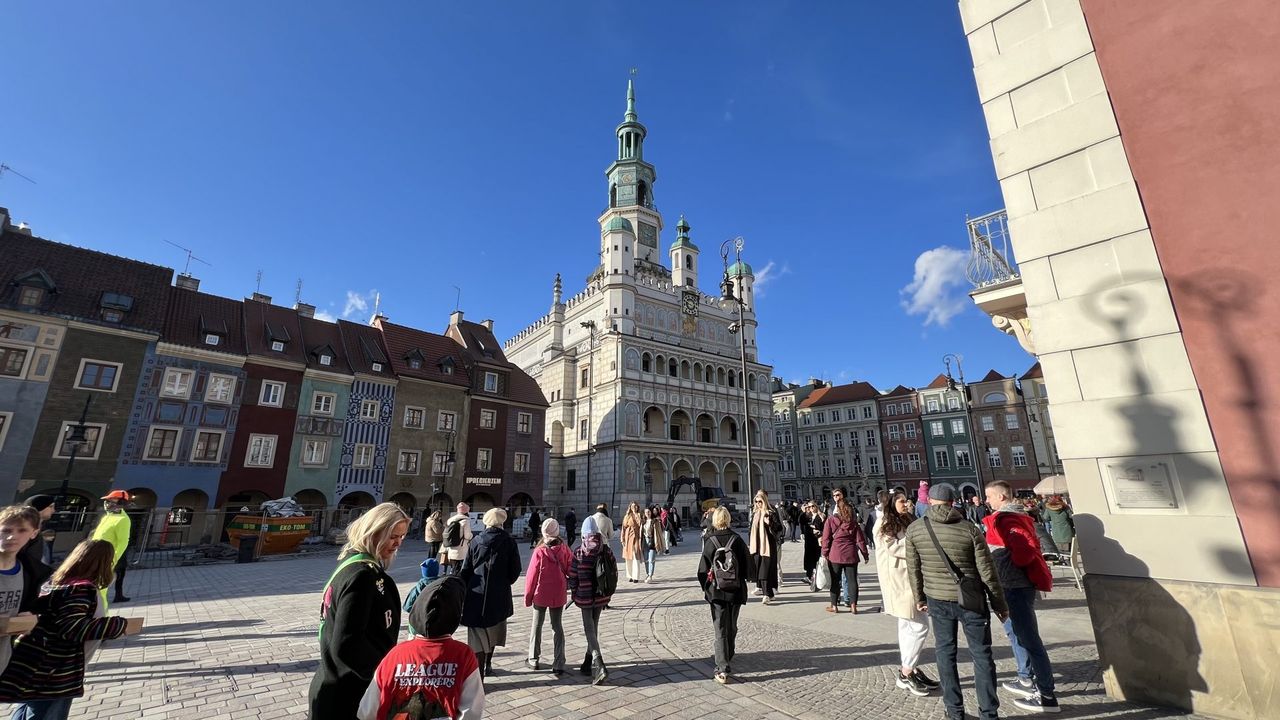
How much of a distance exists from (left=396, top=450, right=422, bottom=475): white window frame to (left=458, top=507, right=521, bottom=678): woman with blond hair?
86.3ft

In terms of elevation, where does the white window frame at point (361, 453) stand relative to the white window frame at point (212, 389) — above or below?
below

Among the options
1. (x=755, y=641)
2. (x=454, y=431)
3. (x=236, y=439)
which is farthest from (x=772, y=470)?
(x=755, y=641)

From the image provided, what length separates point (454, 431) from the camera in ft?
105

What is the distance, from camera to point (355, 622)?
9.19 ft

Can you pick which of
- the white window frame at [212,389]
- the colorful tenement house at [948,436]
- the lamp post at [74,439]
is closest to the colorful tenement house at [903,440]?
the colorful tenement house at [948,436]

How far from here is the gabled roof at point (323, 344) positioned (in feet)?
94.0

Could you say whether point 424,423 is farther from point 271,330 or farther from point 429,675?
point 429,675

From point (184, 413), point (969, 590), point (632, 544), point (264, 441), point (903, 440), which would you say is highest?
point (903, 440)

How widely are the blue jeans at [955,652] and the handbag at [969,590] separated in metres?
0.06

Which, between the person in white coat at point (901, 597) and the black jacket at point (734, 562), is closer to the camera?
the person in white coat at point (901, 597)

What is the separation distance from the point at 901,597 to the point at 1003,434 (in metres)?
56.8

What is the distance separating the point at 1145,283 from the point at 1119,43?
292 centimetres

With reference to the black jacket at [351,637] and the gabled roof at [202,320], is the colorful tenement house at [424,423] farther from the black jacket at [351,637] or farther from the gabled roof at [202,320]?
the black jacket at [351,637]

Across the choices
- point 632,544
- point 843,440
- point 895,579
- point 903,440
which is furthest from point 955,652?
point 843,440
